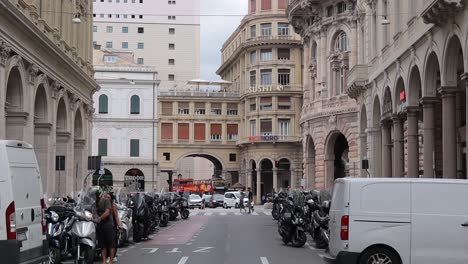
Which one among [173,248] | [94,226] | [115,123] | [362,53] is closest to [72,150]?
[362,53]

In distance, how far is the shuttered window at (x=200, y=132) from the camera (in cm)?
9738

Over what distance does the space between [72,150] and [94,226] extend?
95.7 feet

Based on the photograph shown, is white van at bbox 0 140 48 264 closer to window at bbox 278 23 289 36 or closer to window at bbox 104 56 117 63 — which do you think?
window at bbox 104 56 117 63

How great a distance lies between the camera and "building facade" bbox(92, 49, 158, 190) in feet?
275

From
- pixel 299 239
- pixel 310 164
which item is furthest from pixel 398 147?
pixel 310 164

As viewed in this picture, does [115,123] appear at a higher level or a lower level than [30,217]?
higher

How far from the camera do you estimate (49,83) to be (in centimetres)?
3891

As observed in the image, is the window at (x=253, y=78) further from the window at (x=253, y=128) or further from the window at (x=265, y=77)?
the window at (x=253, y=128)

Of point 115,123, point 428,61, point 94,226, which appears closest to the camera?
point 94,226

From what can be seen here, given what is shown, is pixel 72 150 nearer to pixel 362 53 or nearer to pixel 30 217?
pixel 362 53

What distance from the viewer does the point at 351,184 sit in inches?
549

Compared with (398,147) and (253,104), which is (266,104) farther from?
(398,147)

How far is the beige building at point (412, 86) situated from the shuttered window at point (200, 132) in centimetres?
5173

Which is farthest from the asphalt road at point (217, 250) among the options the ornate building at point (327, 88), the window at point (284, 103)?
the window at point (284, 103)
